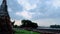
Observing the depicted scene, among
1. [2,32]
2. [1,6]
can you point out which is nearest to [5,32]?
[2,32]

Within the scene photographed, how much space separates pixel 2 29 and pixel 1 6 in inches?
1474

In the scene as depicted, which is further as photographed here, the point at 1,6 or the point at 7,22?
the point at 1,6

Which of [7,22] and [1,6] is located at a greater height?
[1,6]

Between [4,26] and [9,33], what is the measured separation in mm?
925

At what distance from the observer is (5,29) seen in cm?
1897

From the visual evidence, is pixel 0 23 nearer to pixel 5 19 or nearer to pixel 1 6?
pixel 5 19

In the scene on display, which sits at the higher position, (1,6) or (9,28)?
(1,6)

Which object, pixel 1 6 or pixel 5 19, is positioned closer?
pixel 5 19

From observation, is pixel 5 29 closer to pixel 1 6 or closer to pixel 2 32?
pixel 2 32

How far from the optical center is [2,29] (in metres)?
18.9

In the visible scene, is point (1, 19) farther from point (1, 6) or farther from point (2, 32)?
point (1, 6)

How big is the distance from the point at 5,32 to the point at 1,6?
37.3 metres

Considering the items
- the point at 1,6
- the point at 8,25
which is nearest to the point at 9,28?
the point at 8,25

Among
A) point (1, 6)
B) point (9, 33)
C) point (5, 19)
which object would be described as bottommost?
point (9, 33)
